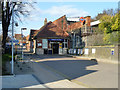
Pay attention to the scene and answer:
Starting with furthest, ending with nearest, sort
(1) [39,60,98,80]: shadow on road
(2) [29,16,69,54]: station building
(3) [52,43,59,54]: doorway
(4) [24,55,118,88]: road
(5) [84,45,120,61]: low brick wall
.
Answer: (3) [52,43,59,54]: doorway < (2) [29,16,69,54]: station building < (5) [84,45,120,61]: low brick wall < (1) [39,60,98,80]: shadow on road < (4) [24,55,118,88]: road

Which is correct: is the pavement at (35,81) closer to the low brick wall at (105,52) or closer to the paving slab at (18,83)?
the paving slab at (18,83)

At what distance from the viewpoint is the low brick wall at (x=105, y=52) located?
18.0 meters

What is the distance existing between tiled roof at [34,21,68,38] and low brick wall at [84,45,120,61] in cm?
1558

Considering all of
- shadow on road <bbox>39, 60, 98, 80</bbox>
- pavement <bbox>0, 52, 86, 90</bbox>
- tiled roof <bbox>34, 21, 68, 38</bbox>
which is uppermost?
tiled roof <bbox>34, 21, 68, 38</bbox>

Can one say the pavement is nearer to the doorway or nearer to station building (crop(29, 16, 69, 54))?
station building (crop(29, 16, 69, 54))

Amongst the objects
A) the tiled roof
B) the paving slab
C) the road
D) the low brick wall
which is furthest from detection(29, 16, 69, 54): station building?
the paving slab

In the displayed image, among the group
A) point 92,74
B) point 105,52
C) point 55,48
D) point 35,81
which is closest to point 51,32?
point 55,48

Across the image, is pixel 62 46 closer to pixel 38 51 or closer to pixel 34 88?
pixel 38 51

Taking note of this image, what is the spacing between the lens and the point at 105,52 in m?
20.3

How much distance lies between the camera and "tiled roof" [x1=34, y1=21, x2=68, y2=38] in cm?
4009

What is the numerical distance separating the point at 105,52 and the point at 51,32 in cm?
2248

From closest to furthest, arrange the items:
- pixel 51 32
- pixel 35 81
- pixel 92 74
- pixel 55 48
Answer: pixel 35 81 → pixel 92 74 → pixel 55 48 → pixel 51 32

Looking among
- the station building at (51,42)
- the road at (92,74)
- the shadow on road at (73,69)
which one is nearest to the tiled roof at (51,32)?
the station building at (51,42)

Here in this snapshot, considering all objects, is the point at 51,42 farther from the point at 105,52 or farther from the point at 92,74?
the point at 92,74
